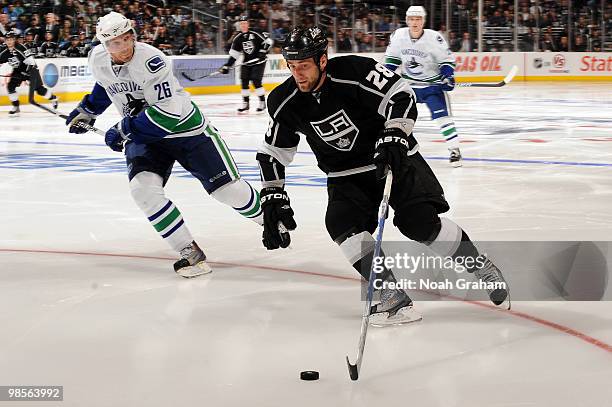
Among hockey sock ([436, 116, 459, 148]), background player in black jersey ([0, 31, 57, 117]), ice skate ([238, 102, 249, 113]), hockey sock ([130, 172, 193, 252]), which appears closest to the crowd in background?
background player in black jersey ([0, 31, 57, 117])

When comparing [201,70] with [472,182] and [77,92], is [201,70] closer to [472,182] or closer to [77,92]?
[77,92]

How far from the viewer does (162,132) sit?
4.73 m

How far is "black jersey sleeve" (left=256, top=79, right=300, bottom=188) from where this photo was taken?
12.1 feet

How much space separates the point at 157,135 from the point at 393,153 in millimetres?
1627

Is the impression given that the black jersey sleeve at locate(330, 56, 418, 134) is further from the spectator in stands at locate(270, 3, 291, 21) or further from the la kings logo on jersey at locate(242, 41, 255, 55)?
the spectator in stands at locate(270, 3, 291, 21)

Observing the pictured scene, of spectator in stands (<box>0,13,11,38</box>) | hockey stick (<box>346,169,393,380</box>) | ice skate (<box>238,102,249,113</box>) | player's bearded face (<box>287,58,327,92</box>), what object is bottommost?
ice skate (<box>238,102,249,113</box>)

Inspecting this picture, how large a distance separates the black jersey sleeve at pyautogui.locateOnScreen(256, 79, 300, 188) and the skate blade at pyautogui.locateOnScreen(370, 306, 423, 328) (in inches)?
24.1

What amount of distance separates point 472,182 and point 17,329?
4.70 m

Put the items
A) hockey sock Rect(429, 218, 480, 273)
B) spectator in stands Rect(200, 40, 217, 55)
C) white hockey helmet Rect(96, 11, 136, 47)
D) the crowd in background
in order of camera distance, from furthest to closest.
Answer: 1. spectator in stands Rect(200, 40, 217, 55)
2. the crowd in background
3. white hockey helmet Rect(96, 11, 136, 47)
4. hockey sock Rect(429, 218, 480, 273)

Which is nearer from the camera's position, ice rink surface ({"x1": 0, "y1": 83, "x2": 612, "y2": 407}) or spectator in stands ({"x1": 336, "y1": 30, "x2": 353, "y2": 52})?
ice rink surface ({"x1": 0, "y1": 83, "x2": 612, "y2": 407})

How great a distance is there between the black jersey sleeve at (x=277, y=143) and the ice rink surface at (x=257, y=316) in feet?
1.81

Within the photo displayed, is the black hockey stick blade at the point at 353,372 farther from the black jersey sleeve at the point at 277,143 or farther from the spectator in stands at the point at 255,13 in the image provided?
the spectator in stands at the point at 255,13

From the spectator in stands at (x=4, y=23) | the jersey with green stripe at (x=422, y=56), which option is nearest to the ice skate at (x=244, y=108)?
the spectator in stands at (x=4, y=23)

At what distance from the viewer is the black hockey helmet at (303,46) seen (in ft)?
11.4
